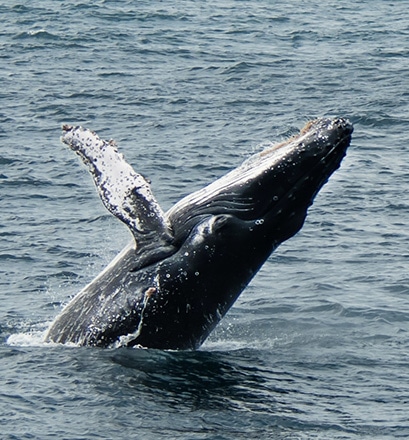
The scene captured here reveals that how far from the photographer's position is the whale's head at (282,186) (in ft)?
53.5

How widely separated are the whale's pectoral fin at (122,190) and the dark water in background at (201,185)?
165 centimetres

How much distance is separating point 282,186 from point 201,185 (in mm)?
12491

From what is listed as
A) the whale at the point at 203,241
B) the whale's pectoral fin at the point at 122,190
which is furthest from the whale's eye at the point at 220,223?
the whale's pectoral fin at the point at 122,190

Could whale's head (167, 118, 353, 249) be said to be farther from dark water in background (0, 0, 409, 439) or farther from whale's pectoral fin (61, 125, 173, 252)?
dark water in background (0, 0, 409, 439)

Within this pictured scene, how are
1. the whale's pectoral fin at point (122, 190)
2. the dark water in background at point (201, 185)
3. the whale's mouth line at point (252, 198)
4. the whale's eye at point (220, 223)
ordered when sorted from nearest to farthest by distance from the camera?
1. the dark water in background at point (201, 185)
2. the whale's mouth line at point (252, 198)
3. the whale's eye at point (220, 223)
4. the whale's pectoral fin at point (122, 190)

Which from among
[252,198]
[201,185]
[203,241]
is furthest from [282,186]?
[201,185]

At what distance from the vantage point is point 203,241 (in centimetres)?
1642

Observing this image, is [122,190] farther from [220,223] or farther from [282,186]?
[282,186]

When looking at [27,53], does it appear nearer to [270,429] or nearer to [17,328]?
[17,328]

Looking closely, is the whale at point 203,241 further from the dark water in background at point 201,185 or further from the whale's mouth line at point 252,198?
the dark water in background at point 201,185

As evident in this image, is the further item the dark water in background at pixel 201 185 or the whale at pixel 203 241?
the whale at pixel 203 241

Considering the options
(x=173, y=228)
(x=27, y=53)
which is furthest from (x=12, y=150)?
(x=173, y=228)

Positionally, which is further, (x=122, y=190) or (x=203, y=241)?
(x=122, y=190)

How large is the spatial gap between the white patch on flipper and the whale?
2 centimetres
